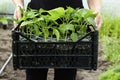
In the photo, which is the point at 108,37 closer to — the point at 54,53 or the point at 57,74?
the point at 57,74

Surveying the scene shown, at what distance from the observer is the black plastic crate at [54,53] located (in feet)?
4.57

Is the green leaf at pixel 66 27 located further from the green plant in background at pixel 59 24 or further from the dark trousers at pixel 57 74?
the dark trousers at pixel 57 74

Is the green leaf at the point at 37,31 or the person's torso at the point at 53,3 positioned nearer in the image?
the green leaf at the point at 37,31

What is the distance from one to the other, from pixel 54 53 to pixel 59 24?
0.18m

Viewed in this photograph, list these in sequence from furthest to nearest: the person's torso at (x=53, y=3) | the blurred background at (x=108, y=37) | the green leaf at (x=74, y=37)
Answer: the blurred background at (x=108, y=37) < the person's torso at (x=53, y=3) < the green leaf at (x=74, y=37)

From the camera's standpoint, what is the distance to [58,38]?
1426 mm

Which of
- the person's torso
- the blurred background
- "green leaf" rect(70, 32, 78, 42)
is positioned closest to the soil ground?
the blurred background

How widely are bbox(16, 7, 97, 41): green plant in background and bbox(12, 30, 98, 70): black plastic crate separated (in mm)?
66

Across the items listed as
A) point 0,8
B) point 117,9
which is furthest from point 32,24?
point 0,8

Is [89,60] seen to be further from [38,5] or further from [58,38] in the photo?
[38,5]

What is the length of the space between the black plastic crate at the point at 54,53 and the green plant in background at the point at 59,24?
0.07m

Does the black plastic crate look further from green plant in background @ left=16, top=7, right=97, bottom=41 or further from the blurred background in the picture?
the blurred background

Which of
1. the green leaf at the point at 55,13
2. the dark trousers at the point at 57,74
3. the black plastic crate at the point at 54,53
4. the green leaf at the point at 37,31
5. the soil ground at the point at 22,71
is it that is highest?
the green leaf at the point at 55,13

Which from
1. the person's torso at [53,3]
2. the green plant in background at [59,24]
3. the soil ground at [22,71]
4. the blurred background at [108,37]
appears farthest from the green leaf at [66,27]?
the soil ground at [22,71]
